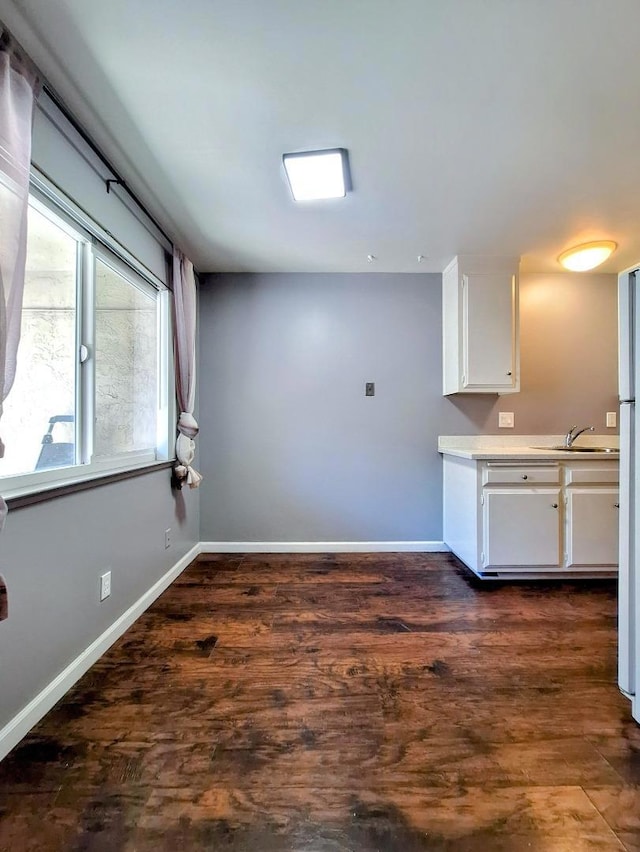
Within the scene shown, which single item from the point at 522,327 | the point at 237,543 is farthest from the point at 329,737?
the point at 522,327

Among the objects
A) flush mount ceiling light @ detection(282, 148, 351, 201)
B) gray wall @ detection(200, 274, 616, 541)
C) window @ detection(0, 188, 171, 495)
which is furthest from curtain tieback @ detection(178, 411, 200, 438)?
flush mount ceiling light @ detection(282, 148, 351, 201)

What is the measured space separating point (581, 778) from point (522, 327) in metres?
2.85

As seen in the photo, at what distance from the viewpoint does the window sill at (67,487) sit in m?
1.23

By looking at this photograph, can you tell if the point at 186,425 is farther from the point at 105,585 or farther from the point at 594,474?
the point at 594,474

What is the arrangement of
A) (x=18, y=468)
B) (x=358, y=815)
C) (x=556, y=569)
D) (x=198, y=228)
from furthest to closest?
(x=556, y=569)
(x=198, y=228)
(x=18, y=468)
(x=358, y=815)

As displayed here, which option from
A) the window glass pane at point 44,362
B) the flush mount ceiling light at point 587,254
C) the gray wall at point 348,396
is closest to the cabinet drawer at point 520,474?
the gray wall at point 348,396

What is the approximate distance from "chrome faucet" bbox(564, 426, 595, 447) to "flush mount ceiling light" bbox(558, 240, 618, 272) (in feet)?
4.08

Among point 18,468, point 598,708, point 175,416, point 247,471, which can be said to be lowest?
point 598,708

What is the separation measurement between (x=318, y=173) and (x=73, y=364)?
57.8 inches

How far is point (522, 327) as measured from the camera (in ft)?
9.87

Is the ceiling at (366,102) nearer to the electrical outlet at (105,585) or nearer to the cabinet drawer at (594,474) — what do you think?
the cabinet drawer at (594,474)

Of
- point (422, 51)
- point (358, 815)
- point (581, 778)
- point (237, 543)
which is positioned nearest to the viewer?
point (358, 815)

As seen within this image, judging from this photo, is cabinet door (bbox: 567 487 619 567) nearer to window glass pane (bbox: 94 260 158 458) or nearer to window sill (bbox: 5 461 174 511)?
window sill (bbox: 5 461 174 511)

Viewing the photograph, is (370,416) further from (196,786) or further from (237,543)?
(196,786)
